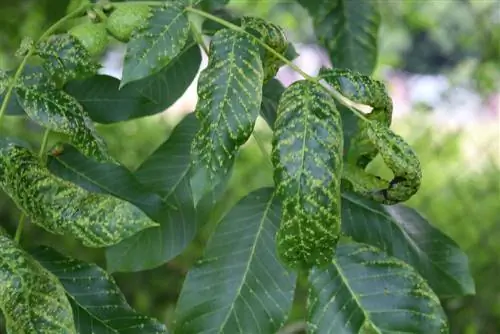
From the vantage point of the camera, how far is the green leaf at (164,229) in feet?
2.80

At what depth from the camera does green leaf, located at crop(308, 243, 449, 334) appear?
0.73 m

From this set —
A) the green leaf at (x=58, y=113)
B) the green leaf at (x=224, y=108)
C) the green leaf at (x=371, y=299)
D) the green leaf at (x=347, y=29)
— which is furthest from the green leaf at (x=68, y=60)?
the green leaf at (x=347, y=29)

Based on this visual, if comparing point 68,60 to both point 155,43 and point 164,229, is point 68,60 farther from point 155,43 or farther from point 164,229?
point 164,229

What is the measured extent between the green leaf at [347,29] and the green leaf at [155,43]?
43 centimetres

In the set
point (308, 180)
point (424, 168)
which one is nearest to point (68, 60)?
point (308, 180)

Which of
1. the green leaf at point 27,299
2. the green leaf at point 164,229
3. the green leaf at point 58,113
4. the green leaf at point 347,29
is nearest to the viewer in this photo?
the green leaf at point 27,299

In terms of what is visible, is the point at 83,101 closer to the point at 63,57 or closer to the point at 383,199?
the point at 63,57

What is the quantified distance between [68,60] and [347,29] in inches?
20.4

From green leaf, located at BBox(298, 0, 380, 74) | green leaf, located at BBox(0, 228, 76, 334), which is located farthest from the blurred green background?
green leaf, located at BBox(0, 228, 76, 334)

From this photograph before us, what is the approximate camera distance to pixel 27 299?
61cm

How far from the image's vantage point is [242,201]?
0.83 m

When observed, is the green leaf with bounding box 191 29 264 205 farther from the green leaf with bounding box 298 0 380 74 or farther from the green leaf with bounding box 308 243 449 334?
the green leaf with bounding box 298 0 380 74

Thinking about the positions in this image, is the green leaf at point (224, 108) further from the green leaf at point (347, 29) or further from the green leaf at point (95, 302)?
the green leaf at point (347, 29)

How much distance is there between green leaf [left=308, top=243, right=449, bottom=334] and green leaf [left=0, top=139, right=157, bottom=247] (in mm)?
208
